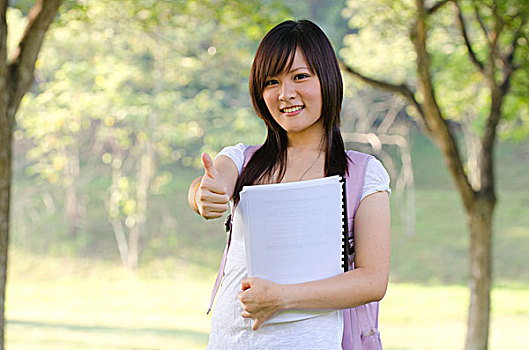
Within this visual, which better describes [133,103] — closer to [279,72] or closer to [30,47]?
[30,47]

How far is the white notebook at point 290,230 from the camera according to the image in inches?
49.1

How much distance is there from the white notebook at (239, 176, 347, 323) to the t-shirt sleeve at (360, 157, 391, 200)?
0.07 meters

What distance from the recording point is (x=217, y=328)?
1355mm

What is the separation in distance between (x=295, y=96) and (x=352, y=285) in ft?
1.21

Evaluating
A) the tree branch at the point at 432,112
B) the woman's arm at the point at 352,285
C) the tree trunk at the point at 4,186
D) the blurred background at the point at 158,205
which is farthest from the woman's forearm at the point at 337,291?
the blurred background at the point at 158,205

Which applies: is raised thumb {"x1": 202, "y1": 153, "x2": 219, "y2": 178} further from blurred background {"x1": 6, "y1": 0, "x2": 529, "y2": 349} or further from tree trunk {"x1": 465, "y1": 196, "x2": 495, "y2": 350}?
blurred background {"x1": 6, "y1": 0, "x2": 529, "y2": 349}

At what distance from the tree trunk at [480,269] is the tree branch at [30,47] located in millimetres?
3193

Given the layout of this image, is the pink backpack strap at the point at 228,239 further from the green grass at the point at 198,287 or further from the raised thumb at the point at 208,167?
the green grass at the point at 198,287

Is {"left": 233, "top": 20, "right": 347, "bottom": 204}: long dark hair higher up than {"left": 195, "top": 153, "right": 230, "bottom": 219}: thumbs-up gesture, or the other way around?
{"left": 233, "top": 20, "right": 347, "bottom": 204}: long dark hair

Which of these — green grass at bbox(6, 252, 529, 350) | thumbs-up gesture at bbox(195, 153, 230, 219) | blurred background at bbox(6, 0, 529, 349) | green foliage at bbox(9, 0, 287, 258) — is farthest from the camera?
green foliage at bbox(9, 0, 287, 258)

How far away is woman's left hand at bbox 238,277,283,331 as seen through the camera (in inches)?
48.4

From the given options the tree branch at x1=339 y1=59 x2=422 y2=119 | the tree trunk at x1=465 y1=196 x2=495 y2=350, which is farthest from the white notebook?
the tree trunk at x1=465 y1=196 x2=495 y2=350

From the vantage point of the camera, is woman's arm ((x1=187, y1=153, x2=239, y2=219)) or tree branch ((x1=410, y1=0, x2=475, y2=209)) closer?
woman's arm ((x1=187, y1=153, x2=239, y2=219))

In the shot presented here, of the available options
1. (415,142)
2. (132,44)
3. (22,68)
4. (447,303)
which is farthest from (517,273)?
(22,68)
